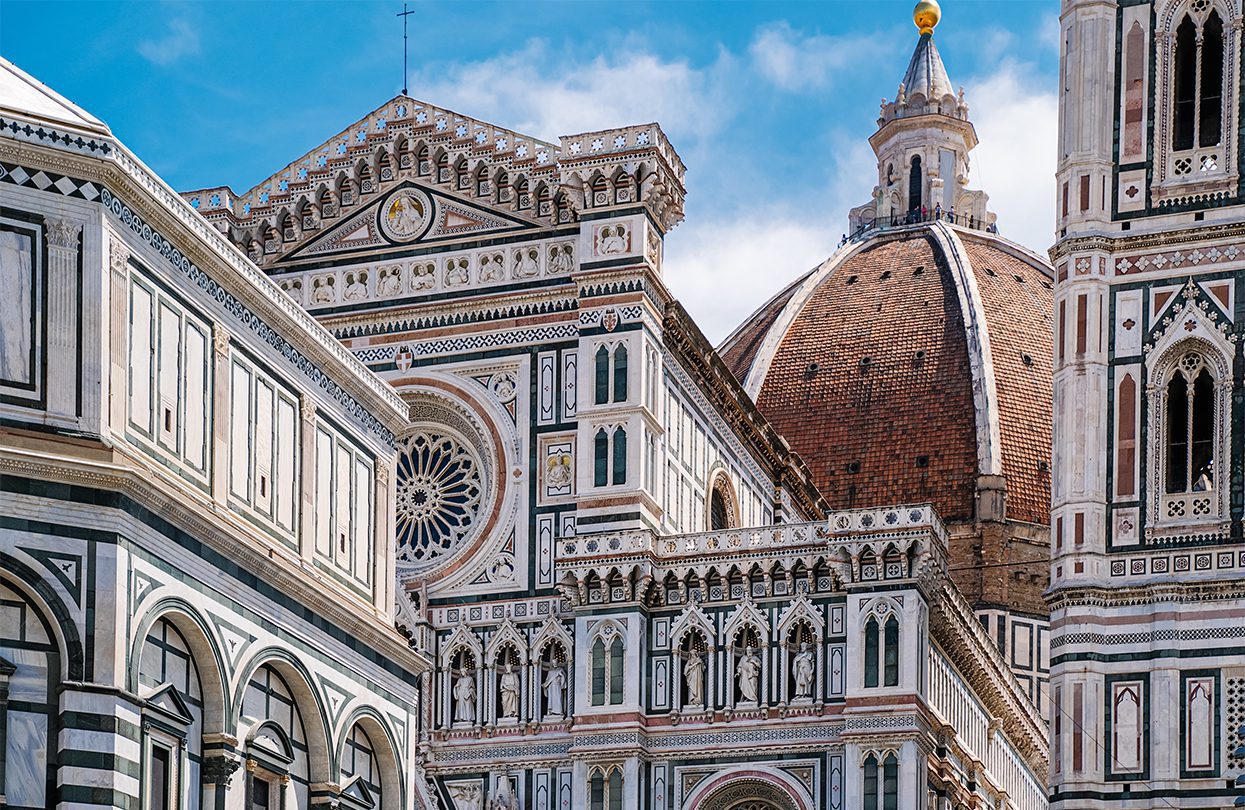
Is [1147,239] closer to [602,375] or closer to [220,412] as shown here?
[602,375]

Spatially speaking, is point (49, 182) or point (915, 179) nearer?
point (49, 182)

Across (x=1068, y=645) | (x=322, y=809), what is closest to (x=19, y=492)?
(x=322, y=809)

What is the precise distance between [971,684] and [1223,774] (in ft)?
29.6

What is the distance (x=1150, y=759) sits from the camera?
3784 centimetres

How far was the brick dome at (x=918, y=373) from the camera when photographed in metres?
77.8

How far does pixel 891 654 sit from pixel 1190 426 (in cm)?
535

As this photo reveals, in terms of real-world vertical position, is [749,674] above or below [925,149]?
below

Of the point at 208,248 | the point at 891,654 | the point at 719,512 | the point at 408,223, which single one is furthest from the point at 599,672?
the point at 208,248

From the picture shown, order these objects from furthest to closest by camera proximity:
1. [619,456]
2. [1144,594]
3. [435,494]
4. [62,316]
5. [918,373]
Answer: [918,373] < [435,494] < [619,456] < [1144,594] < [62,316]

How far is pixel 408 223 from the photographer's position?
4550 centimetres

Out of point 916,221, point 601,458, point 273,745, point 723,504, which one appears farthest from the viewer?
point 916,221

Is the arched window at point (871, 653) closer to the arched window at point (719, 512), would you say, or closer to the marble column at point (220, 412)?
the arched window at point (719, 512)

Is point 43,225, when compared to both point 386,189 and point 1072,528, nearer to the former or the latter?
point 1072,528

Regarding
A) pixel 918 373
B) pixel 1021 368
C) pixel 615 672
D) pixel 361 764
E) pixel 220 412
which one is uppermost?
pixel 1021 368
